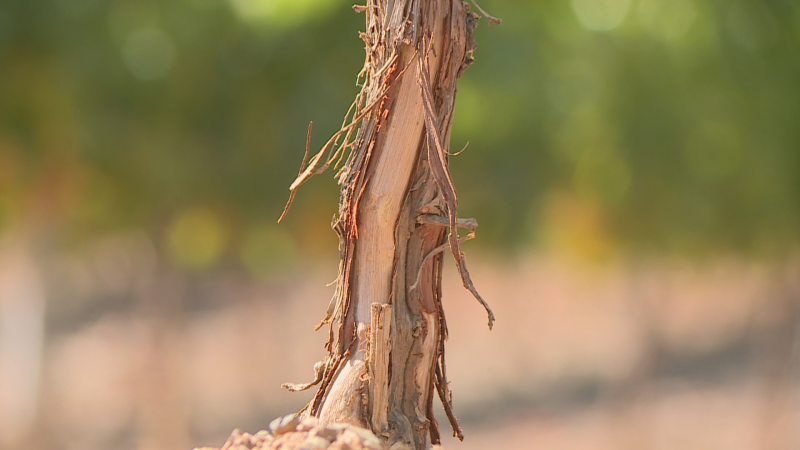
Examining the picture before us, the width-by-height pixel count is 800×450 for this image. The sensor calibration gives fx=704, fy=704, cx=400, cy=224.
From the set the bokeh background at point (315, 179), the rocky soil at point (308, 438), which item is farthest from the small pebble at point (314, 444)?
the bokeh background at point (315, 179)

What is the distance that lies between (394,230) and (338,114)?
1514mm

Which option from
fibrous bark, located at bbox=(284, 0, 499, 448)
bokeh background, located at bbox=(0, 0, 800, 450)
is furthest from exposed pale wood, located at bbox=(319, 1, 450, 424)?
bokeh background, located at bbox=(0, 0, 800, 450)

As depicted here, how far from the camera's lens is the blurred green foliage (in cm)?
189

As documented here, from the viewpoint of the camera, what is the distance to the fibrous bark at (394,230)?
0.51 metres

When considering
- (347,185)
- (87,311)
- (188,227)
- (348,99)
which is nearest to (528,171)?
(348,99)

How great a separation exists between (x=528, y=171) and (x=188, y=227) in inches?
43.2

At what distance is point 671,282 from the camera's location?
2.54 meters

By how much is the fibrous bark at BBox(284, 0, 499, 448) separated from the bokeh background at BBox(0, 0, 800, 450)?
1381 mm

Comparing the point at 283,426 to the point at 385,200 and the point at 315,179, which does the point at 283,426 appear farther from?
the point at 315,179

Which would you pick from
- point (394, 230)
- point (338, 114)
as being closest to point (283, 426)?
point (394, 230)

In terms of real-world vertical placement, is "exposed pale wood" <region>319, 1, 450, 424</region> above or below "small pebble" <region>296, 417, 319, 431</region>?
above

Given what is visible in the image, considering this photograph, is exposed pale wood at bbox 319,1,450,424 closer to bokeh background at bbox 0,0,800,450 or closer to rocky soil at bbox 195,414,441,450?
rocky soil at bbox 195,414,441,450

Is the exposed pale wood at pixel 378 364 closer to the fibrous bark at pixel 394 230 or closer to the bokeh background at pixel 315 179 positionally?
the fibrous bark at pixel 394 230

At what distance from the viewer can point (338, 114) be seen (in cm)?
199
